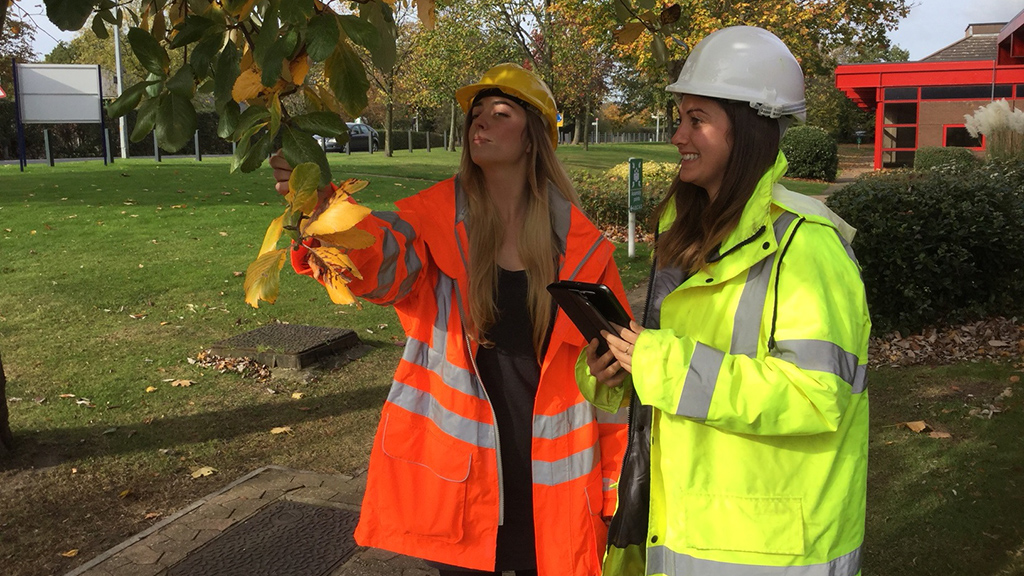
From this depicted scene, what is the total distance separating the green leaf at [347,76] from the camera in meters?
1.78

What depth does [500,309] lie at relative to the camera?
2625mm

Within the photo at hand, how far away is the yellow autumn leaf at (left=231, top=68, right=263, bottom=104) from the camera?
1.71m

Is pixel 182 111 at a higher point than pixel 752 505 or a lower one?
higher

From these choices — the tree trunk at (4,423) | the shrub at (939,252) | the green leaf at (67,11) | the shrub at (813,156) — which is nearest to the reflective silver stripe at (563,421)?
the green leaf at (67,11)

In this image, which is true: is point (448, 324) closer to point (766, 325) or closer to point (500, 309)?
point (500, 309)

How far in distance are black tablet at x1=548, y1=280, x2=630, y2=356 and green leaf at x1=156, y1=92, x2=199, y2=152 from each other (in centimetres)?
84

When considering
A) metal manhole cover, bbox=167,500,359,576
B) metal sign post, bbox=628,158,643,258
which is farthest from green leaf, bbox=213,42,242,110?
metal sign post, bbox=628,158,643,258

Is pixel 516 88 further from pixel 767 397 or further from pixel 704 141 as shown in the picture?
pixel 767 397

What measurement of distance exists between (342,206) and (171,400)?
15.6ft

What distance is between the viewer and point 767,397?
5.36ft

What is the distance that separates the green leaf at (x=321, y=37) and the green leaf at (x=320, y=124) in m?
0.12

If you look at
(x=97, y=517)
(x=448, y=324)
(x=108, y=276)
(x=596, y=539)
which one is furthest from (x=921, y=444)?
(x=108, y=276)

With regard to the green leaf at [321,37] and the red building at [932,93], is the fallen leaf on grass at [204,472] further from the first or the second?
the red building at [932,93]

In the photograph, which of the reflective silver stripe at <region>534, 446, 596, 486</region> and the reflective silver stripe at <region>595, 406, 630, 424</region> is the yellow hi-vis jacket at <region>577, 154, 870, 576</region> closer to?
the reflective silver stripe at <region>534, 446, 596, 486</region>
